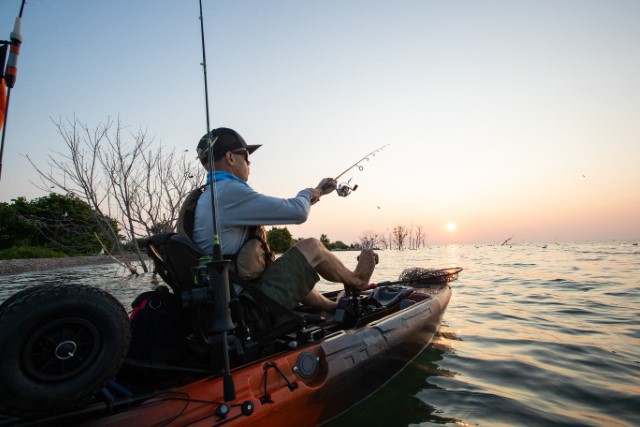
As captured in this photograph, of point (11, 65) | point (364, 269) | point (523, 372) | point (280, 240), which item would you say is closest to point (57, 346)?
point (11, 65)

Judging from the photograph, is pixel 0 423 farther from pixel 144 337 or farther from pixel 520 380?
pixel 520 380

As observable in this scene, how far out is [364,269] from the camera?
158 inches

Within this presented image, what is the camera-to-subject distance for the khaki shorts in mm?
2920

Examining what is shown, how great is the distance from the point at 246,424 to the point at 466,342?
405 centimetres

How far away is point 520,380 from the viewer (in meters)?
3.75

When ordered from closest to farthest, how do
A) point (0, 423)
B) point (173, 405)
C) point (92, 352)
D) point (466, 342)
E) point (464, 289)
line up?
point (0, 423) → point (92, 352) → point (173, 405) → point (466, 342) → point (464, 289)

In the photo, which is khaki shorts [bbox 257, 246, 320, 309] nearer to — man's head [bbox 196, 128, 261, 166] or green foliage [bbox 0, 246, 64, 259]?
man's head [bbox 196, 128, 261, 166]

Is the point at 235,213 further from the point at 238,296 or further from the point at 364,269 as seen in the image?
the point at 364,269

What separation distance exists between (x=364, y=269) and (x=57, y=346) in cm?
297

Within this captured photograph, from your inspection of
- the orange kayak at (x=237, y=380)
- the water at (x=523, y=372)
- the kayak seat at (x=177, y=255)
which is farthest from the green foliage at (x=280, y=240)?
the kayak seat at (x=177, y=255)

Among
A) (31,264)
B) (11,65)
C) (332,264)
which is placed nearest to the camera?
(11,65)

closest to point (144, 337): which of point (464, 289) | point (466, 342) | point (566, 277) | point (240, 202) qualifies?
point (240, 202)

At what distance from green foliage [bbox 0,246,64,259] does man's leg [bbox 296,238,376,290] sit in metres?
35.8

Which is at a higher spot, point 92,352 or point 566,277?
point 92,352
